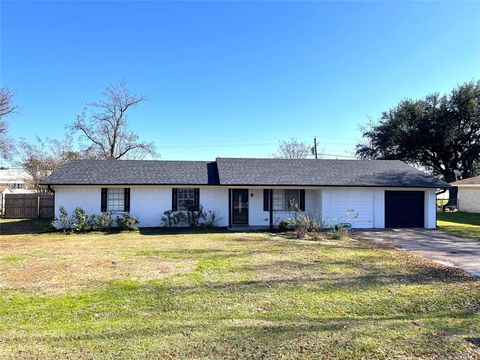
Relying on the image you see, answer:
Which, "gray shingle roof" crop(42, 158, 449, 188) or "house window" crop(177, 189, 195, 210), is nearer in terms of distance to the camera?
"gray shingle roof" crop(42, 158, 449, 188)

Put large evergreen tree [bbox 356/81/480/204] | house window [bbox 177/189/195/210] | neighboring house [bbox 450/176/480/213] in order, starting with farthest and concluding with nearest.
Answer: large evergreen tree [bbox 356/81/480/204] → neighboring house [bbox 450/176/480/213] → house window [bbox 177/189/195/210]

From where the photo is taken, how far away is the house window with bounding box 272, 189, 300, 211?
19.0 metres

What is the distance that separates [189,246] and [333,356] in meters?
8.69

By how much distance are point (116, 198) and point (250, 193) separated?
6.85m

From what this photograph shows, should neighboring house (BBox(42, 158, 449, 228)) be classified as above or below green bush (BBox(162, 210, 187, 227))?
above

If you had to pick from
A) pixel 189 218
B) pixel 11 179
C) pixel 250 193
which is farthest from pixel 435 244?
pixel 11 179

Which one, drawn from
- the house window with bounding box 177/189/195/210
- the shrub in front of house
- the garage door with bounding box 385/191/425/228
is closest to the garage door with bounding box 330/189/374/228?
the garage door with bounding box 385/191/425/228

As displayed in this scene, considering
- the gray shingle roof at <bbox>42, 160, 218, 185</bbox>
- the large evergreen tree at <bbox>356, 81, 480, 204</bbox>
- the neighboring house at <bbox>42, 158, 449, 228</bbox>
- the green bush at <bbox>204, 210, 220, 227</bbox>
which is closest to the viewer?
the gray shingle roof at <bbox>42, 160, 218, 185</bbox>

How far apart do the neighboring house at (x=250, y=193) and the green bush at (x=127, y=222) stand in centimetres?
83

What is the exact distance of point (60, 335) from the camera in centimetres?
469

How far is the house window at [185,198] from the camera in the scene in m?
18.3

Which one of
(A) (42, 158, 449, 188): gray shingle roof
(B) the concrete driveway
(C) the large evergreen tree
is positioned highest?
(C) the large evergreen tree

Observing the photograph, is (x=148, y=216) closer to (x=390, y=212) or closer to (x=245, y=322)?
(x=390, y=212)

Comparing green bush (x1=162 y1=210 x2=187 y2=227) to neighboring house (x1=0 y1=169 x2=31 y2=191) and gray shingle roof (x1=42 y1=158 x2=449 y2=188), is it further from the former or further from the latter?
neighboring house (x1=0 y1=169 x2=31 y2=191)
